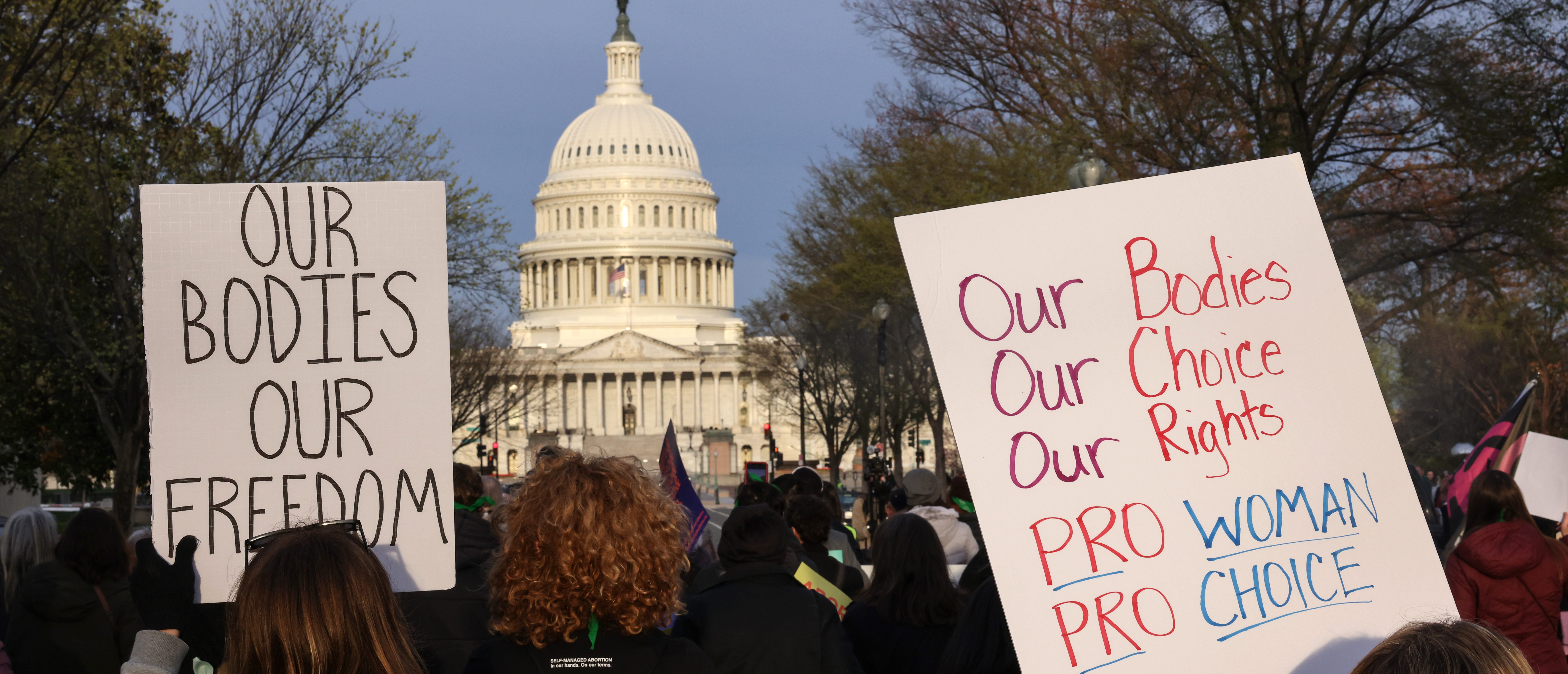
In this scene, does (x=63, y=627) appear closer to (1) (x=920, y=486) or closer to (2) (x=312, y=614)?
(2) (x=312, y=614)

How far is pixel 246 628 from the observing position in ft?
10.4

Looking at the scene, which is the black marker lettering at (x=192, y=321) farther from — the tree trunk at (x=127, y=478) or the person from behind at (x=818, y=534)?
the tree trunk at (x=127, y=478)

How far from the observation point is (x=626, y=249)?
132 meters

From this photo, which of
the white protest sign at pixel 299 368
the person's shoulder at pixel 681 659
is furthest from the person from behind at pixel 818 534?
the person's shoulder at pixel 681 659

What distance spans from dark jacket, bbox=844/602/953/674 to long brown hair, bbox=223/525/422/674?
2.27 m

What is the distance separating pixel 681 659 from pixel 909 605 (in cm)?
171

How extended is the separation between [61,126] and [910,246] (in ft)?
64.2

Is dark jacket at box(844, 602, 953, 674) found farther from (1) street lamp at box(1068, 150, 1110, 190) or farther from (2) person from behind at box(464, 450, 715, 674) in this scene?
(1) street lamp at box(1068, 150, 1110, 190)

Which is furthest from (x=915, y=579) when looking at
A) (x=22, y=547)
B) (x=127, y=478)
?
(x=127, y=478)

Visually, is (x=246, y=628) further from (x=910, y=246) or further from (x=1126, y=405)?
(x=1126, y=405)

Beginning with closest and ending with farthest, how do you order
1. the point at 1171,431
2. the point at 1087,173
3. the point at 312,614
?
the point at 312,614, the point at 1171,431, the point at 1087,173

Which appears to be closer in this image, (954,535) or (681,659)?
(681,659)

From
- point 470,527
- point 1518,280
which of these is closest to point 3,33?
point 470,527

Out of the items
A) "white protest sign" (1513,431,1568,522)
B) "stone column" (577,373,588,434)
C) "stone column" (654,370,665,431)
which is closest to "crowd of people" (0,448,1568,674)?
"white protest sign" (1513,431,1568,522)
